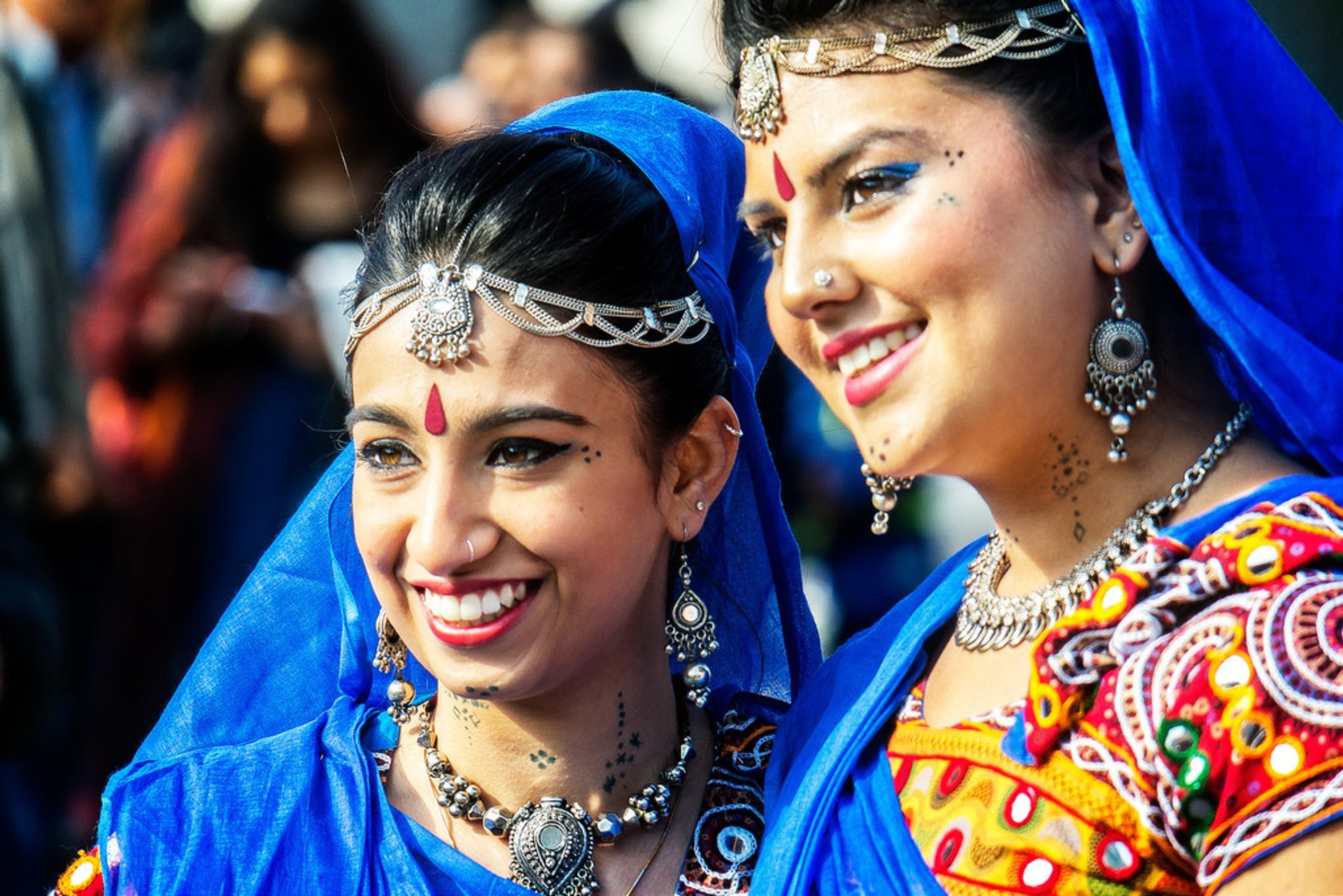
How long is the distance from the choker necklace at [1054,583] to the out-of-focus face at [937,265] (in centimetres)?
16

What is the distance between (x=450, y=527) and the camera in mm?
2354

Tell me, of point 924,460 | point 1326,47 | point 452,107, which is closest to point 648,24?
point 452,107

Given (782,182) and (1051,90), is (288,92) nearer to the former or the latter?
(782,182)

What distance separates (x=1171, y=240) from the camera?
2.02 m

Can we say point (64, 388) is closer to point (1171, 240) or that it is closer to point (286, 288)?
point (286, 288)

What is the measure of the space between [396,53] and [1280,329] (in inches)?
146

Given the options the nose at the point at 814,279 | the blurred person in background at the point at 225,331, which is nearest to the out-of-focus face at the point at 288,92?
the blurred person in background at the point at 225,331

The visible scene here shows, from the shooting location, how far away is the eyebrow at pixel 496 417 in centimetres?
238

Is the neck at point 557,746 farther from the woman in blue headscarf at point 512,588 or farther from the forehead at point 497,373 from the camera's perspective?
the forehead at point 497,373

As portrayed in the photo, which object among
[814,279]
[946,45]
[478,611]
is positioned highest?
[946,45]

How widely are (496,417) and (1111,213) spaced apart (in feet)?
2.77

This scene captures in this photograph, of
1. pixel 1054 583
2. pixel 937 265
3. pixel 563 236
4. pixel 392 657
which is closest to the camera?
pixel 937 265

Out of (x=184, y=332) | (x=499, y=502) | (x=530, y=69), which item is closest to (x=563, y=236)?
(x=499, y=502)

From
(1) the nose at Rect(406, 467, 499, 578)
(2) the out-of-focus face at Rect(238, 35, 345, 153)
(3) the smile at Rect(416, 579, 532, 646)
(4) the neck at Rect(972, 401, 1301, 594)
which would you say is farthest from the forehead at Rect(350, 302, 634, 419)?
(2) the out-of-focus face at Rect(238, 35, 345, 153)
